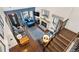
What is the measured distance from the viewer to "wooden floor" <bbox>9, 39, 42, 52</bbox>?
1287 millimetres

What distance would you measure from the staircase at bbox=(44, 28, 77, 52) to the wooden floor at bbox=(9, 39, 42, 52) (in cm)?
9

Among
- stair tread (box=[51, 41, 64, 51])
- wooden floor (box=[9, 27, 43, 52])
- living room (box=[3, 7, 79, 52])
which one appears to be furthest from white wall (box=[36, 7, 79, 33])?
wooden floor (box=[9, 27, 43, 52])

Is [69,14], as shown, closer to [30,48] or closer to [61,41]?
[61,41]

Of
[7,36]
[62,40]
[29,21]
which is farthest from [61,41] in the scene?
[7,36]

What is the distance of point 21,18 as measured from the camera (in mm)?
1239

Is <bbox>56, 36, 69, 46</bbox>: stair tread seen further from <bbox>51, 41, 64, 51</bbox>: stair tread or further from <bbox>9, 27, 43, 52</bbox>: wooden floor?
<bbox>9, 27, 43, 52</bbox>: wooden floor

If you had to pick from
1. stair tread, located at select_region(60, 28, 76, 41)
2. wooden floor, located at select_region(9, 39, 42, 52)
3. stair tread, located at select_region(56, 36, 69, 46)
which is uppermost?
stair tread, located at select_region(60, 28, 76, 41)

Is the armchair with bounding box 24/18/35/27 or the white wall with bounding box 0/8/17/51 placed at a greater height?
the armchair with bounding box 24/18/35/27

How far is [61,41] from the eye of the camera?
50.6 inches

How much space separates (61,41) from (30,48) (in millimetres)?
367

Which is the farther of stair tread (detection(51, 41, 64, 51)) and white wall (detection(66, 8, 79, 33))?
stair tread (detection(51, 41, 64, 51))

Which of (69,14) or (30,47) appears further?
(30,47)
